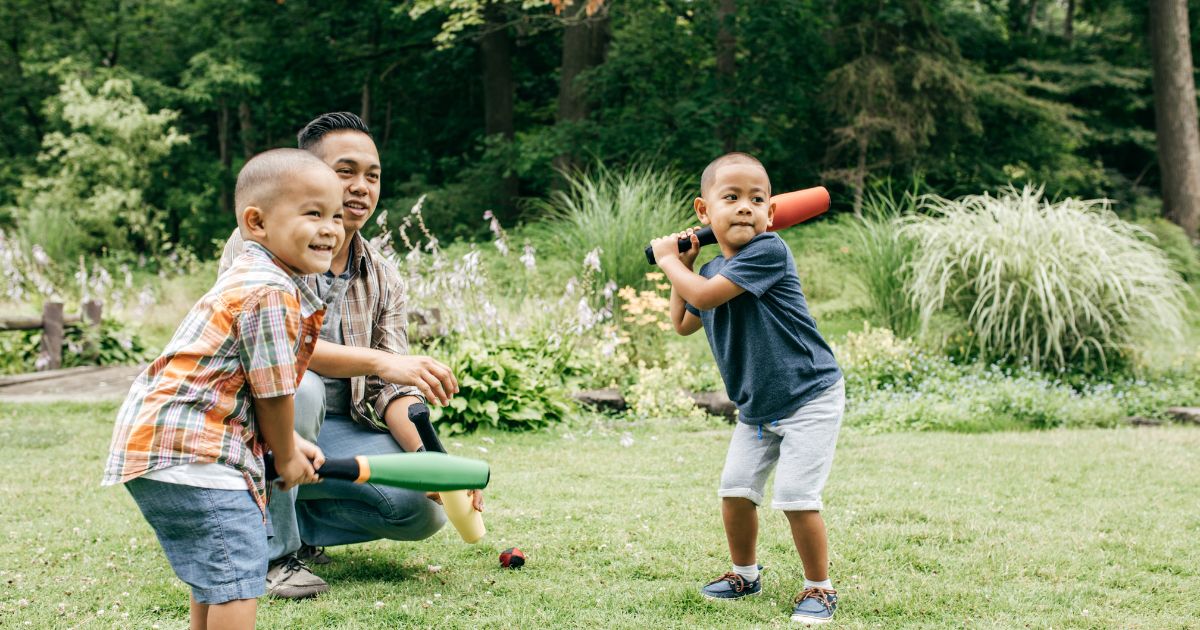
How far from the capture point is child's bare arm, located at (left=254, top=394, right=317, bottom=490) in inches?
87.9

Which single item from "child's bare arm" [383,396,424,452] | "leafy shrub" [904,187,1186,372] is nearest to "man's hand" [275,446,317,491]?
"child's bare arm" [383,396,424,452]

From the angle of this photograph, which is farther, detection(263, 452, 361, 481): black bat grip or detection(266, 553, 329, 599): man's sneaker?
detection(266, 553, 329, 599): man's sneaker

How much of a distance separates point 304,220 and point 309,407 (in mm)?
1006

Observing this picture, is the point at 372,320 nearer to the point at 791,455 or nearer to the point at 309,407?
the point at 309,407

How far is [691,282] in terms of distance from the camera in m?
3.21

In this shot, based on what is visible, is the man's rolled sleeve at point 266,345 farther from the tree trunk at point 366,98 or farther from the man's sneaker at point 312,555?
the tree trunk at point 366,98

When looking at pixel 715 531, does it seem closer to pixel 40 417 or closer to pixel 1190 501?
pixel 1190 501

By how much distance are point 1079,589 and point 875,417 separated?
3.35 meters

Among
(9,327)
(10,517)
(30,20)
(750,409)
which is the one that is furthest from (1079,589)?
(30,20)

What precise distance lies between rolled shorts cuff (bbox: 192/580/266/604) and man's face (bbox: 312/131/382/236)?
1.26m

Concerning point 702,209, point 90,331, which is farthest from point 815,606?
point 90,331

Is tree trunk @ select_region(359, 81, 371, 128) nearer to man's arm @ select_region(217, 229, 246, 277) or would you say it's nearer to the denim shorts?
man's arm @ select_region(217, 229, 246, 277)

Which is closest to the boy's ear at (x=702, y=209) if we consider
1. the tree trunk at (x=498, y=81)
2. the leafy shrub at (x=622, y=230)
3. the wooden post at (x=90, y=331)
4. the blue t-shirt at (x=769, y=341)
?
the blue t-shirt at (x=769, y=341)

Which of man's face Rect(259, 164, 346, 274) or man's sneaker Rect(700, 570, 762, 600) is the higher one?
man's face Rect(259, 164, 346, 274)
